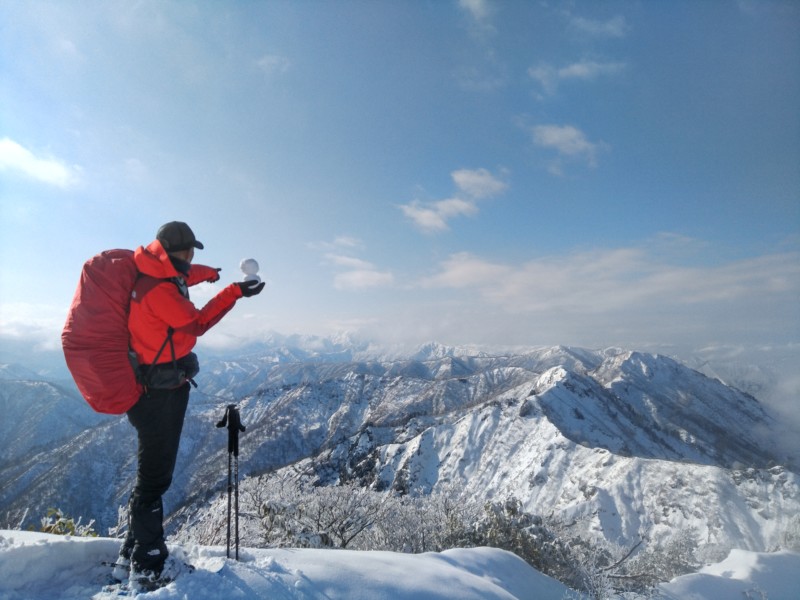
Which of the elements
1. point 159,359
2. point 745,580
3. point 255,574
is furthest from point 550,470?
point 159,359

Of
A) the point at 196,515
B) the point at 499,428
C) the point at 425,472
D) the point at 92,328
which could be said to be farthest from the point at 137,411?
the point at 196,515

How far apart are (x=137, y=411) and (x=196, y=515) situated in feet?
479

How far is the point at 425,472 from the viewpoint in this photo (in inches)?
4353

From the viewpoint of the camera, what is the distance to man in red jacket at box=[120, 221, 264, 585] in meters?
4.61

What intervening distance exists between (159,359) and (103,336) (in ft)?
2.16

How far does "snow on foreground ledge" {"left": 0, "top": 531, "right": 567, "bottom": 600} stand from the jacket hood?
12.1ft

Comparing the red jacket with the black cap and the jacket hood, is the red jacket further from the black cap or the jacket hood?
the black cap

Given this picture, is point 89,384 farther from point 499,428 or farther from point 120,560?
point 499,428

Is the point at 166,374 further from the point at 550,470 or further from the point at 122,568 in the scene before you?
the point at 550,470

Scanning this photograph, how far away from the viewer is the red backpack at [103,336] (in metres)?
4.28

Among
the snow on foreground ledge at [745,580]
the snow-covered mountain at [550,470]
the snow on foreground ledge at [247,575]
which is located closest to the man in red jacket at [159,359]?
the snow on foreground ledge at [247,575]

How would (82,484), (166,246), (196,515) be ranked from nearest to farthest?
(166,246), (196,515), (82,484)

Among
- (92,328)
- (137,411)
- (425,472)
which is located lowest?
(425,472)

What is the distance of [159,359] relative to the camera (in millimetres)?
4766
